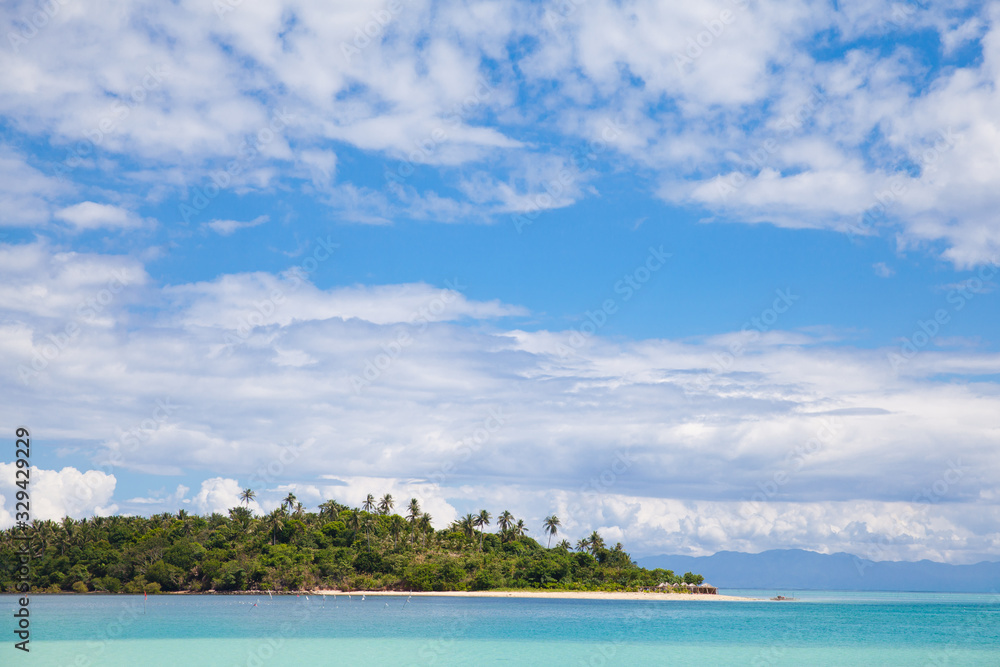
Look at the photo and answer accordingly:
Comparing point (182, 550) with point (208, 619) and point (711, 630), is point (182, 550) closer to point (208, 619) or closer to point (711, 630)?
point (208, 619)

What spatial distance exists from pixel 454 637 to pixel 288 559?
225ft

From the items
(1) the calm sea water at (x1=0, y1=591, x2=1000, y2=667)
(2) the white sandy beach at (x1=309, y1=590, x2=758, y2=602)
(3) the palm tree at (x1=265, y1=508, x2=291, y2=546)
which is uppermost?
(3) the palm tree at (x1=265, y1=508, x2=291, y2=546)

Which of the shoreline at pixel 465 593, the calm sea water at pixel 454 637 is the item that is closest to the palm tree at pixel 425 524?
the shoreline at pixel 465 593

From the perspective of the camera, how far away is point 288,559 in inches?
4719

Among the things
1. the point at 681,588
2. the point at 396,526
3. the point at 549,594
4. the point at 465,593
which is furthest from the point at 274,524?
the point at 681,588

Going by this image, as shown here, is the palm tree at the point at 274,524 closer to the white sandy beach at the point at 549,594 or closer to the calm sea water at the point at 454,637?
the white sandy beach at the point at 549,594

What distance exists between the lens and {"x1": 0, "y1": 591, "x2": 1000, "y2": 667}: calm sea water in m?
47.2

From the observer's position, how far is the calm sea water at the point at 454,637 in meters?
47.2

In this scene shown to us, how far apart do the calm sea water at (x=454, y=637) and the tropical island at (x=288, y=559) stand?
2195 centimetres

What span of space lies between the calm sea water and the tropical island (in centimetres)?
2195

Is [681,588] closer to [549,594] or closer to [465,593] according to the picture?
[549,594]

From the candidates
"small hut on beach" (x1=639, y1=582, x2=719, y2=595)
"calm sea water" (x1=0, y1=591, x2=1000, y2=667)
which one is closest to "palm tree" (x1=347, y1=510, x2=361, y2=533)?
"calm sea water" (x1=0, y1=591, x2=1000, y2=667)

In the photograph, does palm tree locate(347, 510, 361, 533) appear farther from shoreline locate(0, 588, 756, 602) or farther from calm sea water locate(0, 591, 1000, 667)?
calm sea water locate(0, 591, 1000, 667)

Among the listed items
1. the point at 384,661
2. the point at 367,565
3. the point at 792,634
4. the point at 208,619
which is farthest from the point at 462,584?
the point at 384,661
